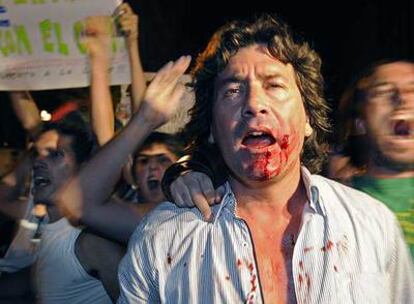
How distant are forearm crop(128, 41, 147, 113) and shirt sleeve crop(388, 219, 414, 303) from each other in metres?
1.46

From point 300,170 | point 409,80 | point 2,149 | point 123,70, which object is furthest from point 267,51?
point 2,149

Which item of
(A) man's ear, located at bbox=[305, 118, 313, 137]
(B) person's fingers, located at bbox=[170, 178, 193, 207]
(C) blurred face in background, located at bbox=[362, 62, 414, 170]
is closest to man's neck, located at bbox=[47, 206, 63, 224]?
(B) person's fingers, located at bbox=[170, 178, 193, 207]

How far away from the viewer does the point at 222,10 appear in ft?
20.3

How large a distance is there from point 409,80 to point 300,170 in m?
0.61

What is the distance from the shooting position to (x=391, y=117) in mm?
2990

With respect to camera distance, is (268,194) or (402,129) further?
(402,129)

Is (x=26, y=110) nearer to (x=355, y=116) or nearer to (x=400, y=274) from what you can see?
(x=355, y=116)

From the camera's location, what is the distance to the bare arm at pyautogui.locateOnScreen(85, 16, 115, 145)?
11.3ft

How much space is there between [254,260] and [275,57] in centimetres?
64

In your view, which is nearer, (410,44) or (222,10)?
(410,44)

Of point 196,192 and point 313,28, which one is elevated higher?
point 196,192

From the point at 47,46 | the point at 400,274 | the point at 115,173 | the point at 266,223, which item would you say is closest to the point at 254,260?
the point at 266,223

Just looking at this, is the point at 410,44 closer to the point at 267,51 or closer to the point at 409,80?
the point at 409,80

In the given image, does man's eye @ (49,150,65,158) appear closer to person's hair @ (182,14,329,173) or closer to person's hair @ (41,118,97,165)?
person's hair @ (41,118,97,165)
